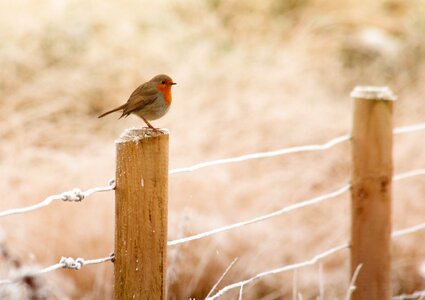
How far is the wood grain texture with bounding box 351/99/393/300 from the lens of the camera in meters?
2.30

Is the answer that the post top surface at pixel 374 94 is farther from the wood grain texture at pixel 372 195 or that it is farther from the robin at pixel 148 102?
the robin at pixel 148 102

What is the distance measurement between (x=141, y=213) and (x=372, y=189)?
1.04 metres

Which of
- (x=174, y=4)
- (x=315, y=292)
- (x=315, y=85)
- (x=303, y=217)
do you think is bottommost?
(x=315, y=292)

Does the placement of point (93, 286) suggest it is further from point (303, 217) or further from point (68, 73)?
point (68, 73)

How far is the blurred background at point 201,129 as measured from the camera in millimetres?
3205

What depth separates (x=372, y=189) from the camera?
233 centimetres

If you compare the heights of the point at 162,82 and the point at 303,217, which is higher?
the point at 162,82

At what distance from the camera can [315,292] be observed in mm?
3387

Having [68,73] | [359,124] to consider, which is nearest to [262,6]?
[68,73]

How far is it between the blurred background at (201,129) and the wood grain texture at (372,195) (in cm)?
41

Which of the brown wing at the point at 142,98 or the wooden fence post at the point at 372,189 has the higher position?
the brown wing at the point at 142,98

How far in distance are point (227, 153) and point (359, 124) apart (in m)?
1.49

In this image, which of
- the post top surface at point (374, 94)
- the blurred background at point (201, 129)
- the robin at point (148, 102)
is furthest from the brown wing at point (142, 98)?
the post top surface at point (374, 94)

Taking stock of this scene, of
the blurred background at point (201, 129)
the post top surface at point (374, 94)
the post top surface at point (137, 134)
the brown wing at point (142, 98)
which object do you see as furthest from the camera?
the blurred background at point (201, 129)
